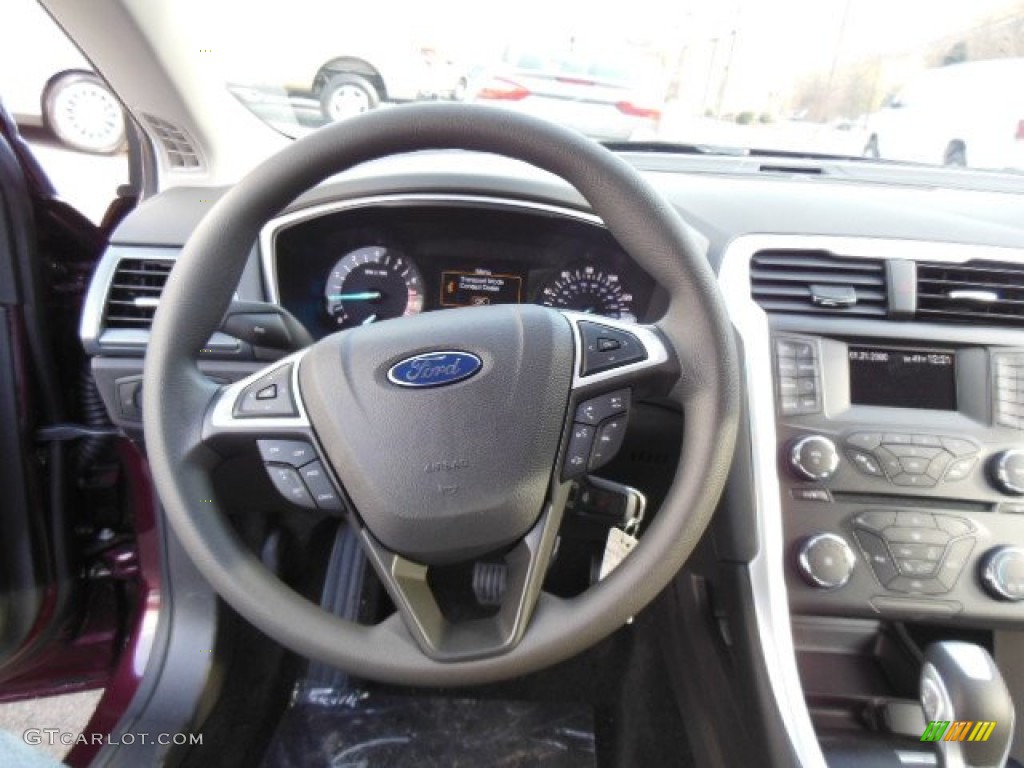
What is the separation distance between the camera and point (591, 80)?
2.33 m

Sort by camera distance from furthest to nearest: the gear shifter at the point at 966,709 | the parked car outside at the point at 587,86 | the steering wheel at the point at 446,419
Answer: the parked car outside at the point at 587,86 < the gear shifter at the point at 966,709 < the steering wheel at the point at 446,419

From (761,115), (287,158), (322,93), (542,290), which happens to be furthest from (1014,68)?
(287,158)

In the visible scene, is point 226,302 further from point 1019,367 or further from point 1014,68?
point 1014,68

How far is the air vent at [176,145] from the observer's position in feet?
5.12

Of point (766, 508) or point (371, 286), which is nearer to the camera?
point (766, 508)

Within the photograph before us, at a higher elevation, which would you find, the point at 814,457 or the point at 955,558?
the point at 814,457

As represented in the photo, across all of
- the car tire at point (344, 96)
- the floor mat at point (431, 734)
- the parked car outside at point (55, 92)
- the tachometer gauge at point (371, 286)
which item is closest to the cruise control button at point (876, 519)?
the floor mat at point (431, 734)

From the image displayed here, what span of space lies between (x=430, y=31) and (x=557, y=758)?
1.96m

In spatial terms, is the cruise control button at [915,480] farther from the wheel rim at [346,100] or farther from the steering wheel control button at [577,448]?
the wheel rim at [346,100]

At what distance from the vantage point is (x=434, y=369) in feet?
3.35

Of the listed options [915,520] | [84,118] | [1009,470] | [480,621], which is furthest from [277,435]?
[84,118]

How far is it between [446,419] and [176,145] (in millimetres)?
995

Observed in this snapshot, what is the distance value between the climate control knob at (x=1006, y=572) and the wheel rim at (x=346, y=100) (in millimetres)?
1532

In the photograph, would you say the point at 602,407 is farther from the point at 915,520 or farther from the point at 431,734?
the point at 431,734
